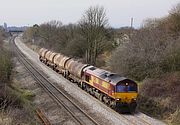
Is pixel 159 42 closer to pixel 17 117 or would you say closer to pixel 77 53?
pixel 17 117

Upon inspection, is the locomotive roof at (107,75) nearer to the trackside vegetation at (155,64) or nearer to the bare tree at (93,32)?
the trackside vegetation at (155,64)

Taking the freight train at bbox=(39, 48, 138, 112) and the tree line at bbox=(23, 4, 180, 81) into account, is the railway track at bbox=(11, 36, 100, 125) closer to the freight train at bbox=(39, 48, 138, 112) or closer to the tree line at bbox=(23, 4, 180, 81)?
the freight train at bbox=(39, 48, 138, 112)

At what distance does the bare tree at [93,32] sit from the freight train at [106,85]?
48.6ft

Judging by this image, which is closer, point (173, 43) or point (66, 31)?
point (173, 43)

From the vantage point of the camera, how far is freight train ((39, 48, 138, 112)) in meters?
25.2

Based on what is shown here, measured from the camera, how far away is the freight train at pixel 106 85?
25188mm

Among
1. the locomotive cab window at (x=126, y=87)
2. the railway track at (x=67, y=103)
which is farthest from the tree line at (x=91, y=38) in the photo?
the locomotive cab window at (x=126, y=87)

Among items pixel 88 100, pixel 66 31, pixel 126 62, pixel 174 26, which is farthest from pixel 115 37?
pixel 88 100

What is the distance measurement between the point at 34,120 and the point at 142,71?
1465cm

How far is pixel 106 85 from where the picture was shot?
26734 millimetres

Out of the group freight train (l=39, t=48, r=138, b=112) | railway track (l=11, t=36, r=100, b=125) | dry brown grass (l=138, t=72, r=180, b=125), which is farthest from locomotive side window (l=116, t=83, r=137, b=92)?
railway track (l=11, t=36, r=100, b=125)

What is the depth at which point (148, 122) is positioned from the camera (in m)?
22.2

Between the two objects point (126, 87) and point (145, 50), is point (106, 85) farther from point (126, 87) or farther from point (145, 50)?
point (145, 50)

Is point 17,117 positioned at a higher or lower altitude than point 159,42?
lower
